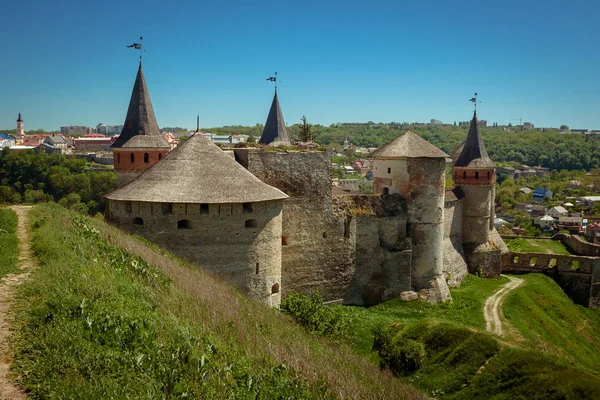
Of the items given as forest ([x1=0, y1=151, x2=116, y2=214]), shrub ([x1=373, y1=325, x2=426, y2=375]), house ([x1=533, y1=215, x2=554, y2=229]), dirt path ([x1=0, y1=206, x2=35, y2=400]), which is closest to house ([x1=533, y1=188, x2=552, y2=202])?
house ([x1=533, y1=215, x2=554, y2=229])

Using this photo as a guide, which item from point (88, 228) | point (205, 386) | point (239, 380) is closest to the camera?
point (205, 386)

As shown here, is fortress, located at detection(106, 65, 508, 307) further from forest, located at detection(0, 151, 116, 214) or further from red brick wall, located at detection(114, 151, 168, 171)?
forest, located at detection(0, 151, 116, 214)

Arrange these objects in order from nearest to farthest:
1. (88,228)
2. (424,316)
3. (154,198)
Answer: (88,228) → (154,198) → (424,316)

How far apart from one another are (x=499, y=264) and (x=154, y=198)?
25.1 metres

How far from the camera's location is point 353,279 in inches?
1010

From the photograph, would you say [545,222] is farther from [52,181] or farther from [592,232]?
[52,181]

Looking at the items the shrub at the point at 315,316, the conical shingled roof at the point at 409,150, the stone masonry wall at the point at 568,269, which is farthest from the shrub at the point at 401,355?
the stone masonry wall at the point at 568,269

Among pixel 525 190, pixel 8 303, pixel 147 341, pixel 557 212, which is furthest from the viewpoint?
pixel 525 190

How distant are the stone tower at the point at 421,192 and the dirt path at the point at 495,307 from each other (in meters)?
2.31

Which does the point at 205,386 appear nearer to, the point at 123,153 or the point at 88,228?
the point at 88,228

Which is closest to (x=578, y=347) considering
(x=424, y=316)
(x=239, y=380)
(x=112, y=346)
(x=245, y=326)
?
(x=424, y=316)

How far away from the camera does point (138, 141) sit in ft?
87.7

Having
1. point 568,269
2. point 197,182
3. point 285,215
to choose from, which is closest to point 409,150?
point 285,215

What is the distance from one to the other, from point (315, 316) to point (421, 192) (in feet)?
34.5
